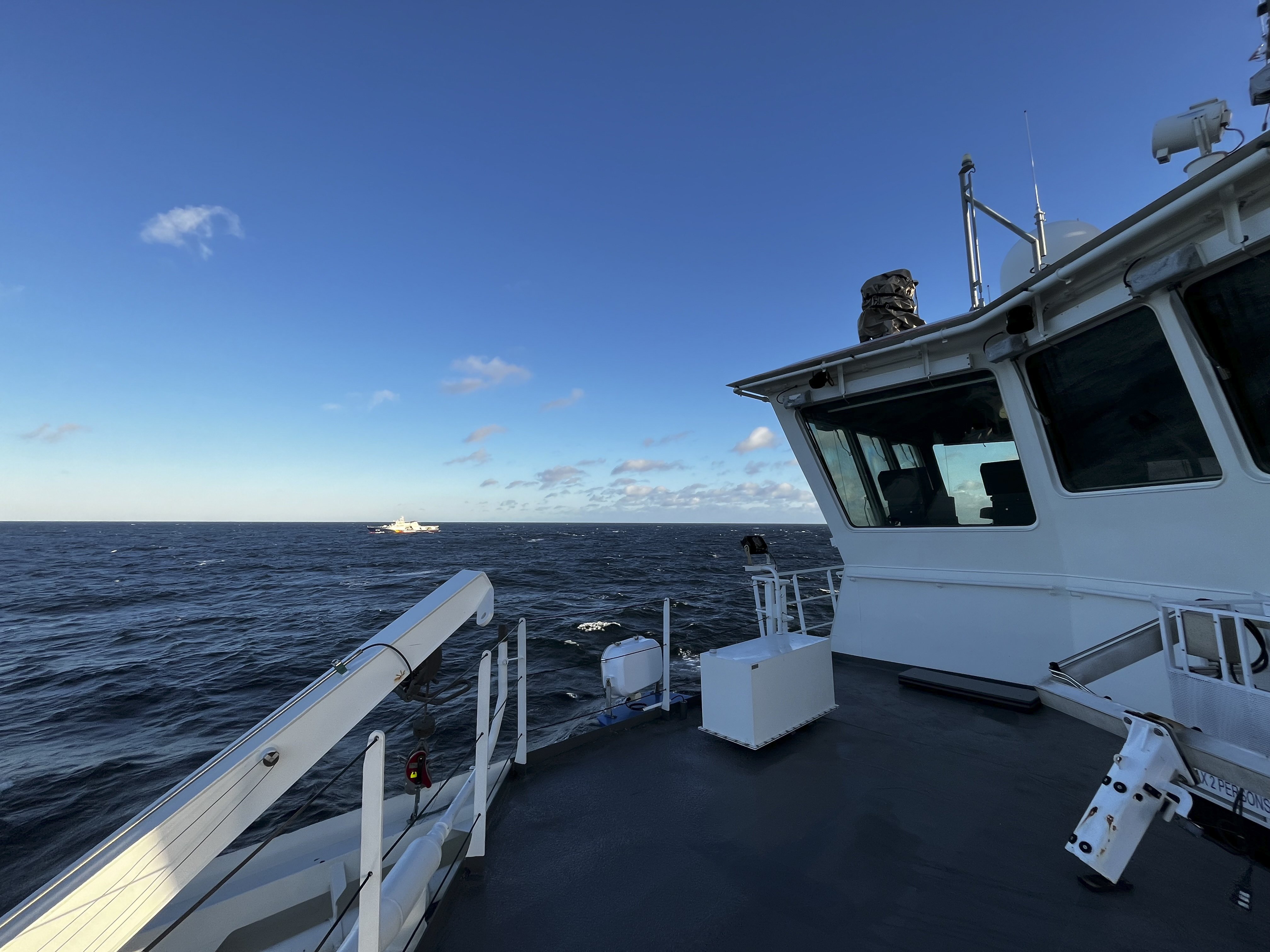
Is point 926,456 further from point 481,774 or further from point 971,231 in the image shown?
point 481,774

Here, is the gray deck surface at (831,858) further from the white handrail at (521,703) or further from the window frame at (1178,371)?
the window frame at (1178,371)

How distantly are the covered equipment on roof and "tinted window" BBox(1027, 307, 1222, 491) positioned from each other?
7.29 feet

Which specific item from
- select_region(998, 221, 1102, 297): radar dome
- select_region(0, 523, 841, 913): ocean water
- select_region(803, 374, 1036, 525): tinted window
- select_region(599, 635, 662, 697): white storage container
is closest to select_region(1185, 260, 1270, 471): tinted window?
select_region(803, 374, 1036, 525): tinted window

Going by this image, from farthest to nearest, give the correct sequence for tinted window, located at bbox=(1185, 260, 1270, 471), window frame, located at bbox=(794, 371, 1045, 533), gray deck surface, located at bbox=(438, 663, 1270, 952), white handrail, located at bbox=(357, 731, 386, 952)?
window frame, located at bbox=(794, 371, 1045, 533), tinted window, located at bbox=(1185, 260, 1270, 471), gray deck surface, located at bbox=(438, 663, 1270, 952), white handrail, located at bbox=(357, 731, 386, 952)

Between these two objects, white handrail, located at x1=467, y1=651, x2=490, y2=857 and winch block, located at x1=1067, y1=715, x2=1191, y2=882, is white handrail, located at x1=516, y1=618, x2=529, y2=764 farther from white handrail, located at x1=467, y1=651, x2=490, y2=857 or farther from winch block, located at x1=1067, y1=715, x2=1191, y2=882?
winch block, located at x1=1067, y1=715, x2=1191, y2=882

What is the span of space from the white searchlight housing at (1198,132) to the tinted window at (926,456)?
2.26m

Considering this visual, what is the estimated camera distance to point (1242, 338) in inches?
158

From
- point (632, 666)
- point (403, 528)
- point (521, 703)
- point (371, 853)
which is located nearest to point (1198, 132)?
point (632, 666)

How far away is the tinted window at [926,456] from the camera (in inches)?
243

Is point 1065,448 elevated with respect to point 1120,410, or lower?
lower

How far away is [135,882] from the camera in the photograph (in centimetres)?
127

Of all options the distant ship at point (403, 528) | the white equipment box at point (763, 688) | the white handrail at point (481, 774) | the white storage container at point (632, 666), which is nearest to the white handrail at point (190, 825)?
the white handrail at point (481, 774)

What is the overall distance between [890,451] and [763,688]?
3.89 m

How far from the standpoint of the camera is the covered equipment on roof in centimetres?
753
